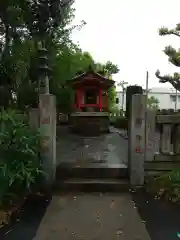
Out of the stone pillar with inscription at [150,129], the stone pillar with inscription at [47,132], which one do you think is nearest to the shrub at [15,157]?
the stone pillar with inscription at [47,132]

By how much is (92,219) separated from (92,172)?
162 centimetres

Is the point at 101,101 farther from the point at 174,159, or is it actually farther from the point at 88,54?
the point at 88,54

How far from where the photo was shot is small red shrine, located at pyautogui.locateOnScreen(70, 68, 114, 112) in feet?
51.0

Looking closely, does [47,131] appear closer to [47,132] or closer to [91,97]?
[47,132]

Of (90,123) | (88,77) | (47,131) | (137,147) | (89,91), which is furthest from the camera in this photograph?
(89,91)

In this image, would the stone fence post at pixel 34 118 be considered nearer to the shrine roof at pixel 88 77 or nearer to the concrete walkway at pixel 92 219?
the concrete walkway at pixel 92 219

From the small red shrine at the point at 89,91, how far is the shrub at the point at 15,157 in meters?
10.9

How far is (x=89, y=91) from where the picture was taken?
16.2 metres

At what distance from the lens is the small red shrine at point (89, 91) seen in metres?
15.5

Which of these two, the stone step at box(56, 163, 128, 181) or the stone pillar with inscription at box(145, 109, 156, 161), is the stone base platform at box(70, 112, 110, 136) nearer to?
the stone step at box(56, 163, 128, 181)

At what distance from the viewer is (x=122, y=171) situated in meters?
5.69

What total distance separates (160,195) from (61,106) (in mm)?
10504

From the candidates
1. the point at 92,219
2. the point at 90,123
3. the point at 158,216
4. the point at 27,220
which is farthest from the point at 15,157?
the point at 90,123

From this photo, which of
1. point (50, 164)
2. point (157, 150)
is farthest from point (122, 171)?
point (50, 164)
